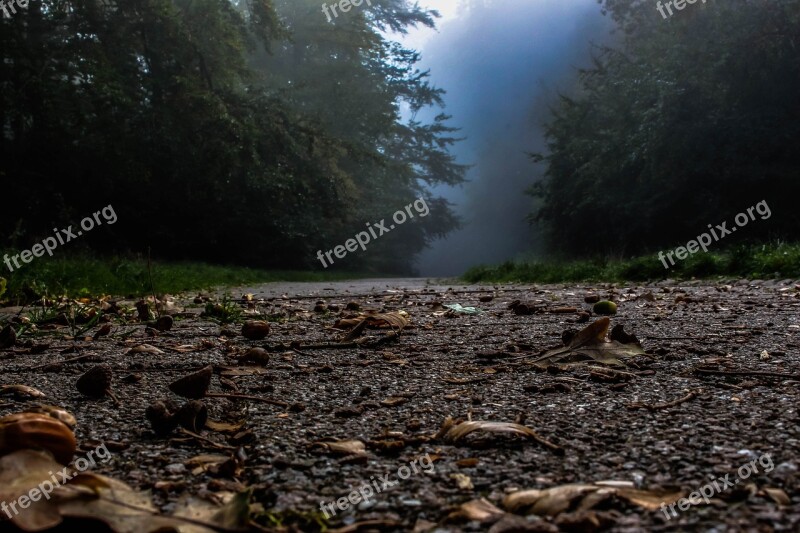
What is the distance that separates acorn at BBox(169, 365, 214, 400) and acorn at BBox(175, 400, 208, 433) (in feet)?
0.91

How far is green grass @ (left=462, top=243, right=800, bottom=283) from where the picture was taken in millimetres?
7398

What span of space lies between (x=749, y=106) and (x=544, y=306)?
12.6 meters

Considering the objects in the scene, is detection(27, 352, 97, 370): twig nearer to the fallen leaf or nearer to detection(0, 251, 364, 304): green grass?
the fallen leaf

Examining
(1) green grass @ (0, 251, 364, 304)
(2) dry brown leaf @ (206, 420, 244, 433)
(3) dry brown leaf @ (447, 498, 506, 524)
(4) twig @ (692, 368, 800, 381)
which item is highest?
(1) green grass @ (0, 251, 364, 304)

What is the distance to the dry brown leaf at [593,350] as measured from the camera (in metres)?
2.08

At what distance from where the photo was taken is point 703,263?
851 centimetres

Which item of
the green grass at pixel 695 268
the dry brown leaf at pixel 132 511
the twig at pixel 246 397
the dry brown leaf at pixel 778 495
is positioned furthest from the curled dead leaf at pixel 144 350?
the green grass at pixel 695 268

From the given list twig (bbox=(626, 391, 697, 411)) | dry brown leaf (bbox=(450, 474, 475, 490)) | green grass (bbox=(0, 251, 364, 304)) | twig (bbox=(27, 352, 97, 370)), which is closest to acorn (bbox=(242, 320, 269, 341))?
twig (bbox=(27, 352, 97, 370))

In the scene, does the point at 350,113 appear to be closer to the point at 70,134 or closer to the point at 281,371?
the point at 70,134

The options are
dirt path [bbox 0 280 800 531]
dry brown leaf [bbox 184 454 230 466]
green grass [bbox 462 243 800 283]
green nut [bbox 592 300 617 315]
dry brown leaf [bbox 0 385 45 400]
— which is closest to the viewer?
dirt path [bbox 0 280 800 531]

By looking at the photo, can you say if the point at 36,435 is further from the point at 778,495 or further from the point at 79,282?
the point at 79,282

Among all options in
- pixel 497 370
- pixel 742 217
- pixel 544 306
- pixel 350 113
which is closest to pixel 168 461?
pixel 497 370

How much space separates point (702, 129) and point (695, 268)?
7.37m

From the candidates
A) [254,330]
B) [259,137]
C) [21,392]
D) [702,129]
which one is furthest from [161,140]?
[21,392]
